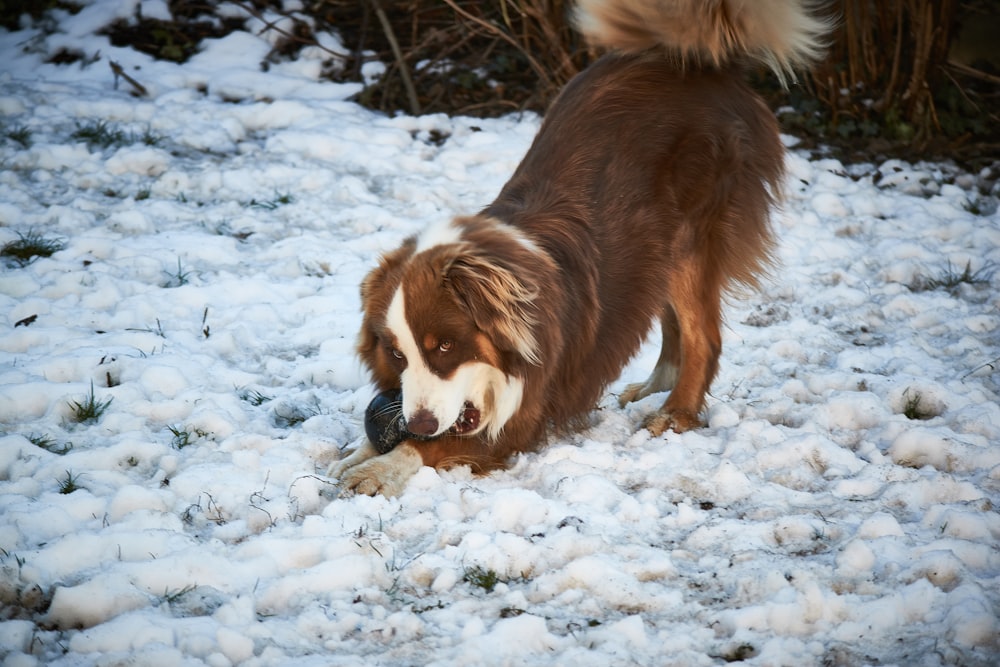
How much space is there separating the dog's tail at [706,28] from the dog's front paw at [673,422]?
5.44 ft

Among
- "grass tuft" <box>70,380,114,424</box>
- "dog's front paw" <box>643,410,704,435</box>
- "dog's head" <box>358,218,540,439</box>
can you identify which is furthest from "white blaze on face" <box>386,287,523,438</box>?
"grass tuft" <box>70,380,114,424</box>

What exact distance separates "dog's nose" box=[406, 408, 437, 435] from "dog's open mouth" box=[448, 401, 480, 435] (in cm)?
22

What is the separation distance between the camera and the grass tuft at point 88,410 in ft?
12.5

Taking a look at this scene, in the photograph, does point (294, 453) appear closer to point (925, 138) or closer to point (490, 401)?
point (490, 401)

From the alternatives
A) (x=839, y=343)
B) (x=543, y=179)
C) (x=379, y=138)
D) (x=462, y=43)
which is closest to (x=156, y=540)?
(x=543, y=179)

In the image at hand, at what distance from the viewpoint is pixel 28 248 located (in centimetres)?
530

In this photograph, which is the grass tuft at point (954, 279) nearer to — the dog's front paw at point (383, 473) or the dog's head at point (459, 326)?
the dog's head at point (459, 326)

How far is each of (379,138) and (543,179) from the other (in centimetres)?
347

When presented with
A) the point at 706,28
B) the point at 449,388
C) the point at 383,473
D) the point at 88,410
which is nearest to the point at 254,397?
the point at 88,410

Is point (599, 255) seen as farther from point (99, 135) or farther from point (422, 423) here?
point (99, 135)

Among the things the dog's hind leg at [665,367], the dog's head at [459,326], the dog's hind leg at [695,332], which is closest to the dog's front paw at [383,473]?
the dog's head at [459,326]

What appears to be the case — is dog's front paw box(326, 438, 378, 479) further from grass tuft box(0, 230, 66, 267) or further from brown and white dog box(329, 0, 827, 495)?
grass tuft box(0, 230, 66, 267)

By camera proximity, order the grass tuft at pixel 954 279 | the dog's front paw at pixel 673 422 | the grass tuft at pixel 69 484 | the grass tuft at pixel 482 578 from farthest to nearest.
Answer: the grass tuft at pixel 954 279 < the dog's front paw at pixel 673 422 < the grass tuft at pixel 69 484 < the grass tuft at pixel 482 578

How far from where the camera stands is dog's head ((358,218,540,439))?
355 centimetres
